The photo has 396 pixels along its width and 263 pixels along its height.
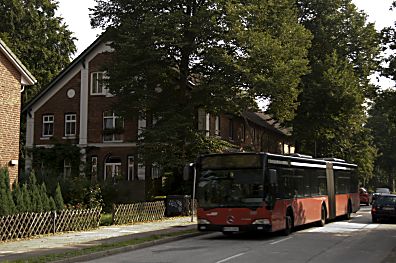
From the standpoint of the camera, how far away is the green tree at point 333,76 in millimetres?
46375

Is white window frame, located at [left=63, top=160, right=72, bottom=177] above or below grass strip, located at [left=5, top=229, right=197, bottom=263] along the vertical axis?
above

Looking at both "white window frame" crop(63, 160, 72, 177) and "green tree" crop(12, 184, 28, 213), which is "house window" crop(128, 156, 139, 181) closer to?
"white window frame" crop(63, 160, 72, 177)

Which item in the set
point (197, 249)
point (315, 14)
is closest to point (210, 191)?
point (197, 249)

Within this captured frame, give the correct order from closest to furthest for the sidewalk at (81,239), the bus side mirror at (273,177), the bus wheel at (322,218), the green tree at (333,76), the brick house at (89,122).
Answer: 1. the sidewalk at (81,239)
2. the bus side mirror at (273,177)
3. the bus wheel at (322,218)
4. the brick house at (89,122)
5. the green tree at (333,76)

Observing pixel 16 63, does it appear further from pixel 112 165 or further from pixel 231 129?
pixel 231 129

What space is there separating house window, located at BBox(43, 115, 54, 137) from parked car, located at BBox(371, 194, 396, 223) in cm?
2905

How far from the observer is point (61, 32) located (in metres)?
53.3

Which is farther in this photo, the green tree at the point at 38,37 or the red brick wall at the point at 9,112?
the green tree at the point at 38,37

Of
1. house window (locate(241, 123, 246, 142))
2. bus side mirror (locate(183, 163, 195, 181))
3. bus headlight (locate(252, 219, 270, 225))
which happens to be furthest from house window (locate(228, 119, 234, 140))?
bus headlight (locate(252, 219, 270, 225))

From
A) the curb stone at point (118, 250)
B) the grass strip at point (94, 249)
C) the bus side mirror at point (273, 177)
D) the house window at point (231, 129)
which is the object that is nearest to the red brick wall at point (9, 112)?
the grass strip at point (94, 249)

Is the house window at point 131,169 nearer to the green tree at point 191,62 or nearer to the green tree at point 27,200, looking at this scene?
the green tree at point 191,62

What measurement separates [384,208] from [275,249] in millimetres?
14295

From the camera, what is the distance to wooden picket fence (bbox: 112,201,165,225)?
24.9 meters

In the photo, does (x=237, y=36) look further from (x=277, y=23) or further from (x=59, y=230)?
(x=59, y=230)
